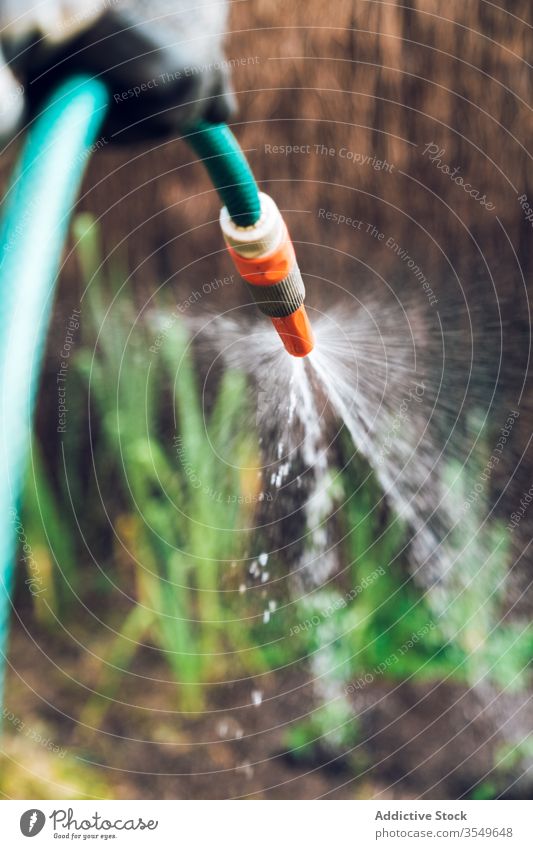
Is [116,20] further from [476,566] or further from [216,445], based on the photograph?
[476,566]

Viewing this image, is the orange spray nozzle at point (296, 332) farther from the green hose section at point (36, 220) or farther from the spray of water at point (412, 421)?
the green hose section at point (36, 220)

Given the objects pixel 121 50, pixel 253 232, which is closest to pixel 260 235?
Result: pixel 253 232

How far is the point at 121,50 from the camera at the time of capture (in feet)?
1.18

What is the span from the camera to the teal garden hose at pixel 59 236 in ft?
1.23

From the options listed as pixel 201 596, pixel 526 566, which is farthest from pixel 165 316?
pixel 526 566

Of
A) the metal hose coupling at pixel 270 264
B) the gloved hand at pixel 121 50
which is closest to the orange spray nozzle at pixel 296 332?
the metal hose coupling at pixel 270 264

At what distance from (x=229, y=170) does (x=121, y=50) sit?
89mm

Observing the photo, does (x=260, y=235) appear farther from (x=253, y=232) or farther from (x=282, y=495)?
(x=282, y=495)

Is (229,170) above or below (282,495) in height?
above

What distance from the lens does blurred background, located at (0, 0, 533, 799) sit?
0.47 metres

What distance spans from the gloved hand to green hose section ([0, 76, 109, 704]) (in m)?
0.01

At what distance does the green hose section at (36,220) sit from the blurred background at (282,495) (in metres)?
0.04

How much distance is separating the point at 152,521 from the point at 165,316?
140mm
